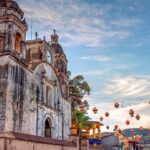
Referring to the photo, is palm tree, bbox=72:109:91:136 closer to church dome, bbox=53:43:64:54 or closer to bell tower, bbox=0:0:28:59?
church dome, bbox=53:43:64:54

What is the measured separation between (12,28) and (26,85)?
395cm

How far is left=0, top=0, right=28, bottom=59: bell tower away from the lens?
19.0m

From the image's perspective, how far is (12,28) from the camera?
19.5 metres

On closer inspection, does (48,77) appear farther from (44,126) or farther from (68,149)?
(68,149)

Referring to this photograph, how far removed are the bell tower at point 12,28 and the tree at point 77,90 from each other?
1288 cm

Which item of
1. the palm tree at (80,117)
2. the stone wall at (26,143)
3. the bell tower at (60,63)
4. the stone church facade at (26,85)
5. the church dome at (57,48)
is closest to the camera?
the stone wall at (26,143)

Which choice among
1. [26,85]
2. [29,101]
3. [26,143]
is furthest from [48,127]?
[26,143]

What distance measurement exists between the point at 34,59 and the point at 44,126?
5691mm

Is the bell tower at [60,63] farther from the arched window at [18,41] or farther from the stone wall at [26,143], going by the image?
the stone wall at [26,143]

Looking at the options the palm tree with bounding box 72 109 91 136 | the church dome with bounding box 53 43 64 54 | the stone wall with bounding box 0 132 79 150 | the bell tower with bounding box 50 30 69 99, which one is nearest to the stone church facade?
the bell tower with bounding box 50 30 69 99

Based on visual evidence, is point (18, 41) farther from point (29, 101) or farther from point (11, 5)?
point (29, 101)

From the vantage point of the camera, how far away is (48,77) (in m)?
23.6

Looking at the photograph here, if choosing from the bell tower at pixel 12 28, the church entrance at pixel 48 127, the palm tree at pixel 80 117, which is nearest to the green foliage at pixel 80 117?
the palm tree at pixel 80 117

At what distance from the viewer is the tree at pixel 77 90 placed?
106 feet
